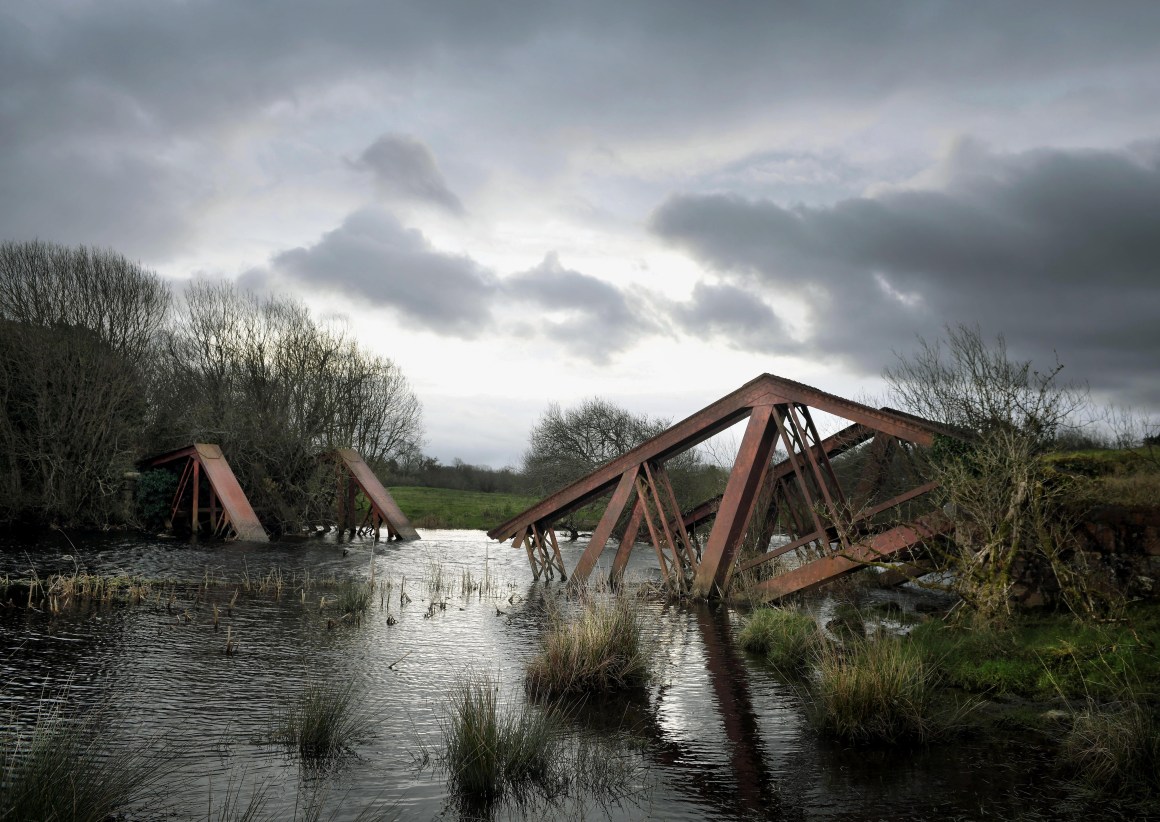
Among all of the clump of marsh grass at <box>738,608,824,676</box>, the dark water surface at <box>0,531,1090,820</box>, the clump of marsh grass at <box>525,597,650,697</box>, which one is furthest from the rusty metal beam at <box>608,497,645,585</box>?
the clump of marsh grass at <box>525,597,650,697</box>

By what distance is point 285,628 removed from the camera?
39.6ft

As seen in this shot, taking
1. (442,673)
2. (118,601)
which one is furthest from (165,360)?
(442,673)

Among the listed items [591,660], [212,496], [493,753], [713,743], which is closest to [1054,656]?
[713,743]

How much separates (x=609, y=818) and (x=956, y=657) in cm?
521

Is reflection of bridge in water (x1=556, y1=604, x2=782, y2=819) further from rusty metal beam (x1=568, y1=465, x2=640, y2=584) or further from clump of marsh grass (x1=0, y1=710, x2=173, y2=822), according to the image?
rusty metal beam (x1=568, y1=465, x2=640, y2=584)

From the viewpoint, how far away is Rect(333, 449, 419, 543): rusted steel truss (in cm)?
3110

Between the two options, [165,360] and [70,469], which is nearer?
[70,469]

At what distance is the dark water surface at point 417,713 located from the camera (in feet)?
18.4

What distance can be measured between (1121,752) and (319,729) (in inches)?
238

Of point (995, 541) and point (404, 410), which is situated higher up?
point (404, 410)

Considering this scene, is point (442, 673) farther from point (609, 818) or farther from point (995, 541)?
point (995, 541)

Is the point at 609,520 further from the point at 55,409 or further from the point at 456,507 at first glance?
the point at 456,507

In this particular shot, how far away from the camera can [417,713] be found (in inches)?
303

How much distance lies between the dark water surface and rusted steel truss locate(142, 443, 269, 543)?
14737 mm
